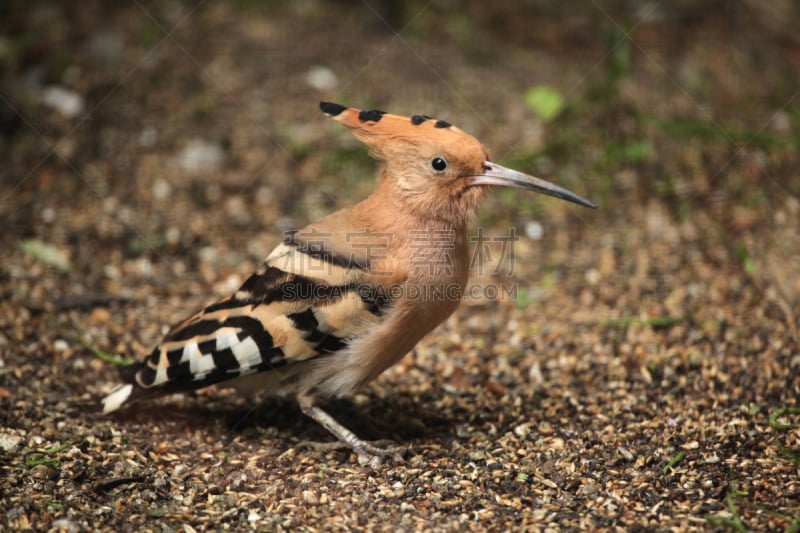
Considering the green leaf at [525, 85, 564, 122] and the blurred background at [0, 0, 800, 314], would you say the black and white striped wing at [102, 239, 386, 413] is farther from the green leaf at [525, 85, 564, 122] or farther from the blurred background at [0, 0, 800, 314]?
the green leaf at [525, 85, 564, 122]

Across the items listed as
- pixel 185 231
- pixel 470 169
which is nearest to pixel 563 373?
pixel 470 169

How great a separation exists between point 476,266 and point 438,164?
6.73 feet

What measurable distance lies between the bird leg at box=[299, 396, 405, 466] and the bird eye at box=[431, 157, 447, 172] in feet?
4.07

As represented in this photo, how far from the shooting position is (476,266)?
591 cm

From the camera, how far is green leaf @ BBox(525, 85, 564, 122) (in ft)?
21.7

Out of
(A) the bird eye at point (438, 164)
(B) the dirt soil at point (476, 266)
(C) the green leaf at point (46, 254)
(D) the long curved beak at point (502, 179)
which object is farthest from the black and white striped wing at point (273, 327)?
(C) the green leaf at point (46, 254)

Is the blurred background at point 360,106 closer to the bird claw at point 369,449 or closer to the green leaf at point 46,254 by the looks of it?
the green leaf at point 46,254

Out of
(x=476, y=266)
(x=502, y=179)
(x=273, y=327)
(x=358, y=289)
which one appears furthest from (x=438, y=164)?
(x=476, y=266)

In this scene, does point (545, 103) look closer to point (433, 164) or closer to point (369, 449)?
point (433, 164)

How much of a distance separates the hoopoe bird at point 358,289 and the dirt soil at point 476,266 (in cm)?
37

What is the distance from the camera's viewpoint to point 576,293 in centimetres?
548

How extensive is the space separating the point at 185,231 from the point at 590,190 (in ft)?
9.48

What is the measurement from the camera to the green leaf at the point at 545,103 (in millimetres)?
6617

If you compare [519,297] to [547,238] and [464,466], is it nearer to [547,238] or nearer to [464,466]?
[547,238]
